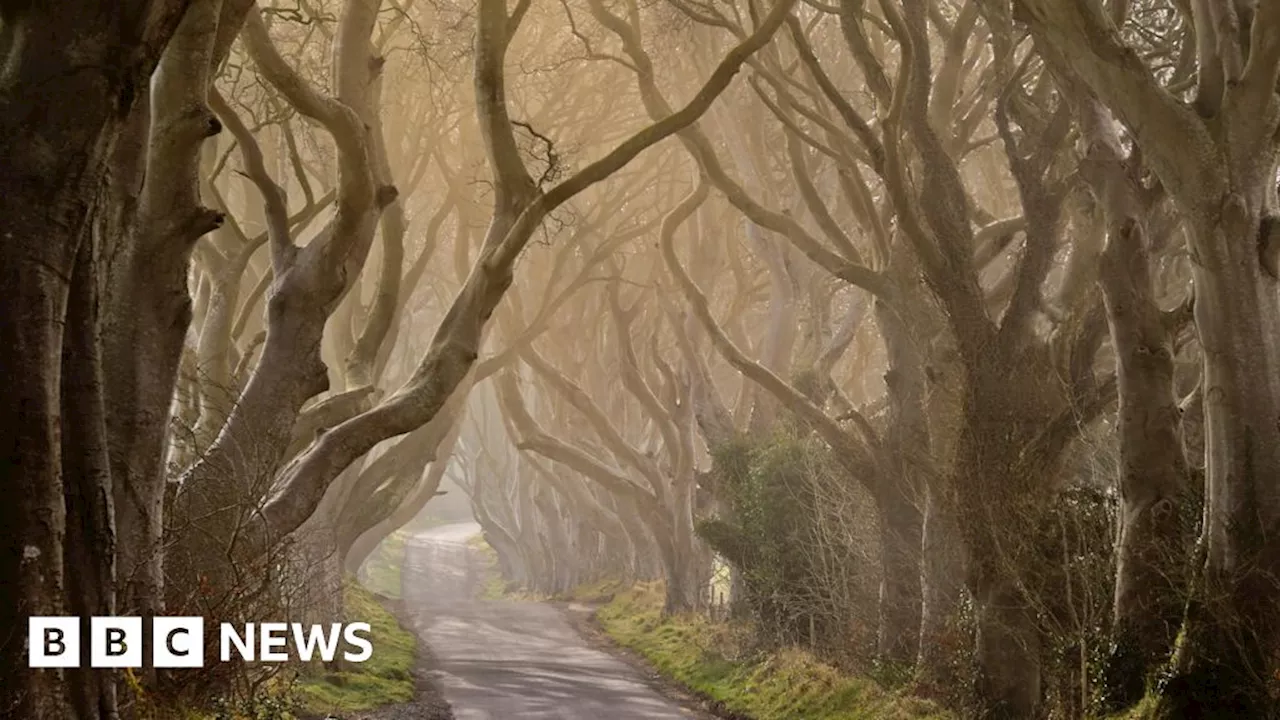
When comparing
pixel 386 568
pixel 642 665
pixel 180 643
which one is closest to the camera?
pixel 180 643

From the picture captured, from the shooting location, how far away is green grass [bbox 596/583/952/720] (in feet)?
40.2

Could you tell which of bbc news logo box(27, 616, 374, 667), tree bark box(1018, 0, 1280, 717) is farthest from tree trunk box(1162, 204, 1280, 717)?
bbc news logo box(27, 616, 374, 667)

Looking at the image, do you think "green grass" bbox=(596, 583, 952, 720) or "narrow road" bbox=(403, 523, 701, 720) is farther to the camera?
"narrow road" bbox=(403, 523, 701, 720)

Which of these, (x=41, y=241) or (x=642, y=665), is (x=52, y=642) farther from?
(x=642, y=665)

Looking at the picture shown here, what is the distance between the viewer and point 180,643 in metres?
7.31

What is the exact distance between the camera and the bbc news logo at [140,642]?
4.31m

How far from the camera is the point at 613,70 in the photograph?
69.0 feet

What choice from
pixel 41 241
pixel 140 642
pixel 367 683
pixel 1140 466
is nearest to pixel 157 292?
pixel 140 642

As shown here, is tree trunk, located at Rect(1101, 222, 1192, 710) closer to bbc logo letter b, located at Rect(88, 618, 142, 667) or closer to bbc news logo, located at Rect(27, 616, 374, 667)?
bbc news logo, located at Rect(27, 616, 374, 667)

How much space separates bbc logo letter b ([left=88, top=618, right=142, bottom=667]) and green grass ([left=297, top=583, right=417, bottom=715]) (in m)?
6.34

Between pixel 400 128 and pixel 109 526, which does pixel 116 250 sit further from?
pixel 400 128

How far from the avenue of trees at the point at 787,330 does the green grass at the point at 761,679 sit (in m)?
0.50

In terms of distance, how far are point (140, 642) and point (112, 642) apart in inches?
55.0

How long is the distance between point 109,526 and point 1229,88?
7.13 metres
